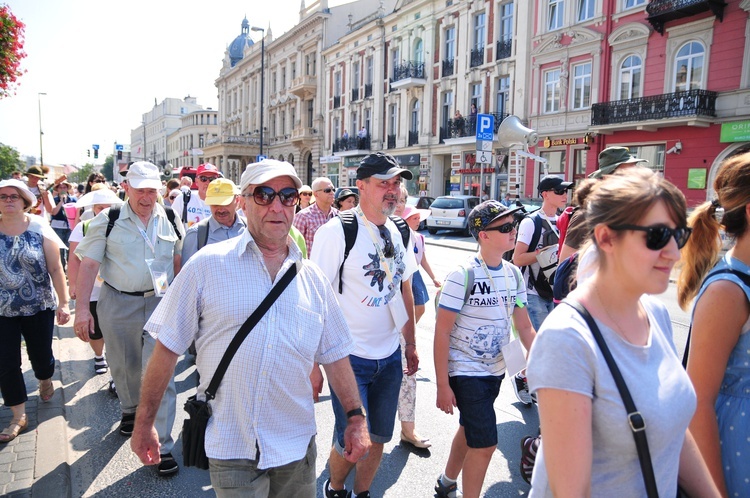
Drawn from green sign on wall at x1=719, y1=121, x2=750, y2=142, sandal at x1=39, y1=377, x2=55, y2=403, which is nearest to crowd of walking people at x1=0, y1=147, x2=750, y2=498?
sandal at x1=39, y1=377, x2=55, y2=403

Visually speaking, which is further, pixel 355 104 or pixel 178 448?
pixel 355 104

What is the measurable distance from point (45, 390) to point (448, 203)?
1976cm

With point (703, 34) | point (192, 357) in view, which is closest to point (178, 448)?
point (192, 357)

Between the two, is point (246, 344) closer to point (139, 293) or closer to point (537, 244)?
point (139, 293)

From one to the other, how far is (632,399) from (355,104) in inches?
1512

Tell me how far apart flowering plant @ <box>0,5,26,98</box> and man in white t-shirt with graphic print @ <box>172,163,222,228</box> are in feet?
8.91

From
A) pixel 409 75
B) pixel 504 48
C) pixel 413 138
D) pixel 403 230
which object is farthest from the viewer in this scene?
pixel 413 138

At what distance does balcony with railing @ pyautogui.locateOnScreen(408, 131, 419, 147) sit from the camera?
32531 mm

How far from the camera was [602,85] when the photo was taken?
2159cm

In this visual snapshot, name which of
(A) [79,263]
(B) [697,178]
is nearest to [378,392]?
(A) [79,263]

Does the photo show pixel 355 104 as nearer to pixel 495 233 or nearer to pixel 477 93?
pixel 477 93

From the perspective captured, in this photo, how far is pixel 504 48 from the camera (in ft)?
86.3

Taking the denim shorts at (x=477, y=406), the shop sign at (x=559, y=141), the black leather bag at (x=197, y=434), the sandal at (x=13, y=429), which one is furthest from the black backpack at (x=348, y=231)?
the shop sign at (x=559, y=141)

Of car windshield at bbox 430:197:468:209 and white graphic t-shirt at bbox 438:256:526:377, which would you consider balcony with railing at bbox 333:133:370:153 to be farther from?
white graphic t-shirt at bbox 438:256:526:377
